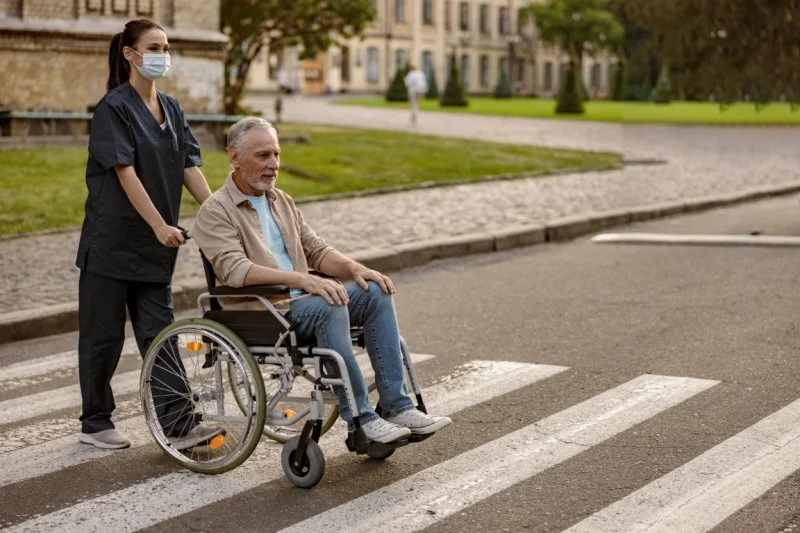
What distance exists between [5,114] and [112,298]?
15.7 meters

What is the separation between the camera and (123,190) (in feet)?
19.9

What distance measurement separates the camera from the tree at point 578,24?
299ft

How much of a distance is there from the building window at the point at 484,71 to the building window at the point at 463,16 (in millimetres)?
3426

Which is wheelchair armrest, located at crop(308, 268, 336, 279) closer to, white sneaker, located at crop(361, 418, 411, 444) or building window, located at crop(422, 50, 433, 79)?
white sneaker, located at crop(361, 418, 411, 444)

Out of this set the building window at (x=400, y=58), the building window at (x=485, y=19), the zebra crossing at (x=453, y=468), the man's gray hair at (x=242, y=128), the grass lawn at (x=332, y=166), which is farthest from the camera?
the building window at (x=485, y=19)

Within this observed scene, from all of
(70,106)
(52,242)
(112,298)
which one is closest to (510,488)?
(112,298)

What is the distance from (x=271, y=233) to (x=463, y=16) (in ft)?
331

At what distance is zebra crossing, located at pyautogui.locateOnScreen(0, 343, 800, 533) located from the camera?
16.7 feet

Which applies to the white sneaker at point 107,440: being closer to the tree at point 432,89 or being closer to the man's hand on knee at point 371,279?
the man's hand on knee at point 371,279

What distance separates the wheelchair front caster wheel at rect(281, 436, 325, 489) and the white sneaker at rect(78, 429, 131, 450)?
3.21ft

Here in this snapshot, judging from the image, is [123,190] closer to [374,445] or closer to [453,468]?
[374,445]

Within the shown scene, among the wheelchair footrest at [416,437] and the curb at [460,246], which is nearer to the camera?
the wheelchair footrest at [416,437]

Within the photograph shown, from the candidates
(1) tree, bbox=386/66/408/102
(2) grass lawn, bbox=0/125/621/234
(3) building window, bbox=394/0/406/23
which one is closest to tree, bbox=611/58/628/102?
(1) tree, bbox=386/66/408/102

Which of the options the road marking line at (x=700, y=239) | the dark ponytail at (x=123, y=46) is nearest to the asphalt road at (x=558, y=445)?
the dark ponytail at (x=123, y=46)
